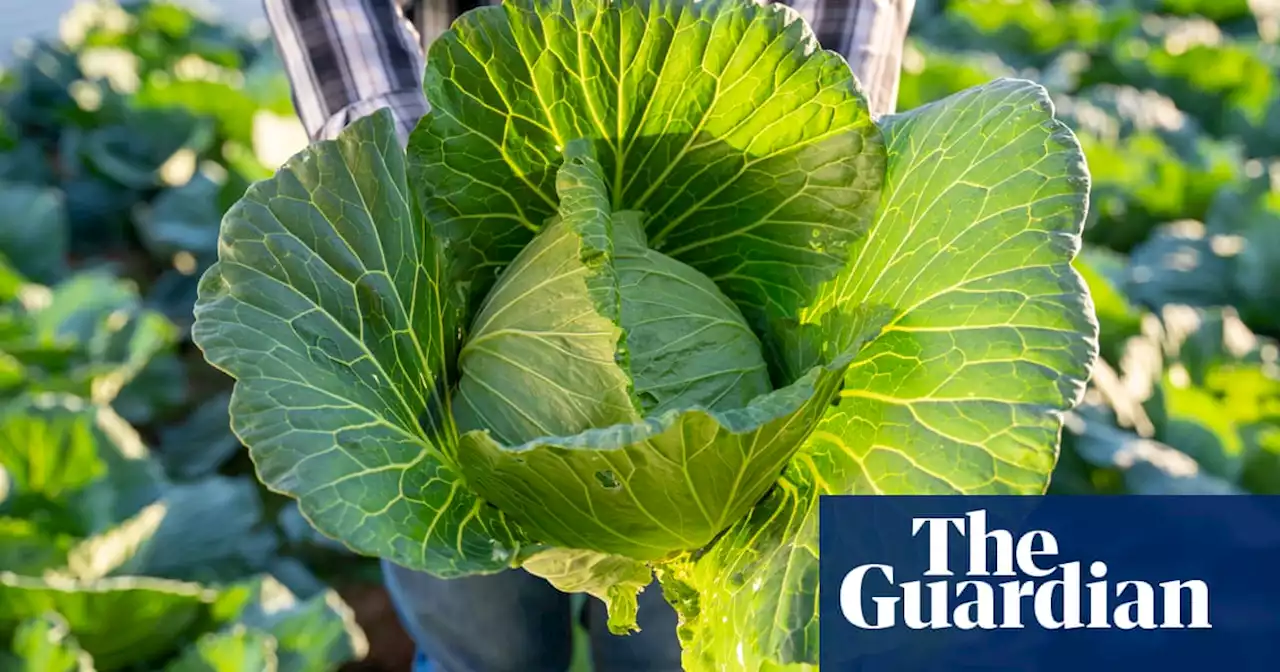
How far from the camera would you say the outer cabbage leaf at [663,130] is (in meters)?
0.90

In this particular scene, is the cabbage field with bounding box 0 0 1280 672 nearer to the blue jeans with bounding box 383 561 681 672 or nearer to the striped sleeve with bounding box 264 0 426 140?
the blue jeans with bounding box 383 561 681 672

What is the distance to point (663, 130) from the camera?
0.96 m

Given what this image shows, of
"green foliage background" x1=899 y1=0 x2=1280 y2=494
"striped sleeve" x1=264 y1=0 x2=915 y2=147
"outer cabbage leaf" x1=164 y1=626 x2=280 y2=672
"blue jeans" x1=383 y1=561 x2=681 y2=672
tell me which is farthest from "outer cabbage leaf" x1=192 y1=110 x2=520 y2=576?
"green foliage background" x1=899 y1=0 x2=1280 y2=494

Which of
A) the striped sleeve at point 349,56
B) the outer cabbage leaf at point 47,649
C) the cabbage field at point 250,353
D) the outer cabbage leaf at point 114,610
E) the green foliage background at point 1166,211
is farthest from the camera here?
the green foliage background at point 1166,211

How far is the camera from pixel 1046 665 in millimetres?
1688

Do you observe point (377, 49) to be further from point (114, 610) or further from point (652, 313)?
point (114, 610)

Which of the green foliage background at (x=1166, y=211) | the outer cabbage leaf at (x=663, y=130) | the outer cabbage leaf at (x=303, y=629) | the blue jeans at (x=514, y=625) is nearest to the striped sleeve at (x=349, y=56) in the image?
the outer cabbage leaf at (x=663, y=130)

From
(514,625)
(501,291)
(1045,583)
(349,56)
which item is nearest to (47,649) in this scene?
(514,625)

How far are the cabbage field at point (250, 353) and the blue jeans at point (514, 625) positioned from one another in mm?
297

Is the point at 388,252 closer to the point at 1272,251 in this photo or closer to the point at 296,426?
Result: the point at 296,426

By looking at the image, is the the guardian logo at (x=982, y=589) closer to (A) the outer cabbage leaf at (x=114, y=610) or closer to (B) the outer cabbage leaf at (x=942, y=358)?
(B) the outer cabbage leaf at (x=942, y=358)

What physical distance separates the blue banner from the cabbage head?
3cm

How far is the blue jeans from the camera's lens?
145 centimetres

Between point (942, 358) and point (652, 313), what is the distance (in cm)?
22
